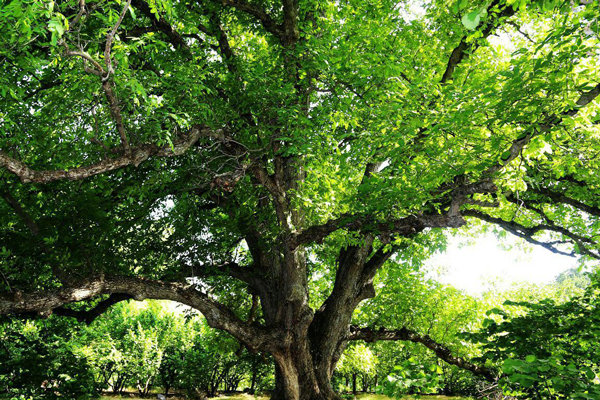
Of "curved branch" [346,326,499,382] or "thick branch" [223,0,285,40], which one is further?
"curved branch" [346,326,499,382]

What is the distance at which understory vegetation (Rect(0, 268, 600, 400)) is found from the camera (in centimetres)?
389

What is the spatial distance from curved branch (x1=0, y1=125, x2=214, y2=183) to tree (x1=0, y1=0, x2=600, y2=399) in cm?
2

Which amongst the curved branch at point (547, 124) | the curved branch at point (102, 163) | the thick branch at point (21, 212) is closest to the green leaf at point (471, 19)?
the curved branch at point (547, 124)

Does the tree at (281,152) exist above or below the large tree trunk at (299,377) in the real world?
above

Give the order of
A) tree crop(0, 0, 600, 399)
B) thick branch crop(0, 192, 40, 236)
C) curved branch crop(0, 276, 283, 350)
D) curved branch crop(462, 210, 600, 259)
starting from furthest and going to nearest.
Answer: curved branch crop(462, 210, 600, 259), thick branch crop(0, 192, 40, 236), curved branch crop(0, 276, 283, 350), tree crop(0, 0, 600, 399)

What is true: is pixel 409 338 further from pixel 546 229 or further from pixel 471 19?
pixel 471 19

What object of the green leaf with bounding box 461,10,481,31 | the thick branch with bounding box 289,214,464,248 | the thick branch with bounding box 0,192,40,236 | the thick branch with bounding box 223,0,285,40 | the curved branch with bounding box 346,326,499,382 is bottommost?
the curved branch with bounding box 346,326,499,382

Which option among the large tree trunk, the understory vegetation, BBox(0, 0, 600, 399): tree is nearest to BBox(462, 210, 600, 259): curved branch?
BBox(0, 0, 600, 399): tree

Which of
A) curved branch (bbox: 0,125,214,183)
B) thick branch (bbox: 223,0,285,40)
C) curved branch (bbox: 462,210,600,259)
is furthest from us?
thick branch (bbox: 223,0,285,40)

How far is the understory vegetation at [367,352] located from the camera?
3.89 metres

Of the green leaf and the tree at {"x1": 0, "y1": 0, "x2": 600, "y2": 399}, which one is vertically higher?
the tree at {"x1": 0, "y1": 0, "x2": 600, "y2": 399}

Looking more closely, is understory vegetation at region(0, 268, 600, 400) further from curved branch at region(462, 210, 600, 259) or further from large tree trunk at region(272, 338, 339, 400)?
large tree trunk at region(272, 338, 339, 400)

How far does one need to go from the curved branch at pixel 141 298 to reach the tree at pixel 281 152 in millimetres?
33

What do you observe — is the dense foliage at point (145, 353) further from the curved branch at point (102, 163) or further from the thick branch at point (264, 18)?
the thick branch at point (264, 18)
